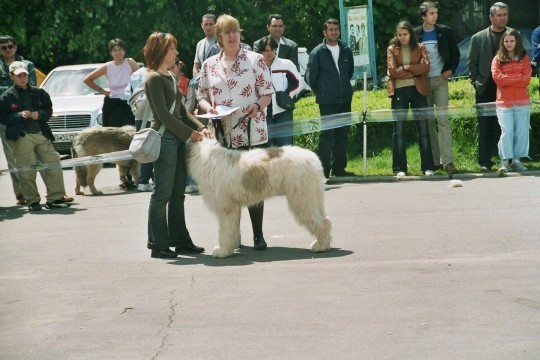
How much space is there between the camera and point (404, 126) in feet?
52.3

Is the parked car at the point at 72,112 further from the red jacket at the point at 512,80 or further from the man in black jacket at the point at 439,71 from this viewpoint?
the red jacket at the point at 512,80

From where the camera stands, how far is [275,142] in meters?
15.0

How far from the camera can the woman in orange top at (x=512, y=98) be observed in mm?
15312

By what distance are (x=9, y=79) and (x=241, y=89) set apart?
574cm

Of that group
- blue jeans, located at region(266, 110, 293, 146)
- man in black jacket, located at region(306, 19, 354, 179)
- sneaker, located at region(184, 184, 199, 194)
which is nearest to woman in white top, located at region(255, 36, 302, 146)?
blue jeans, located at region(266, 110, 293, 146)

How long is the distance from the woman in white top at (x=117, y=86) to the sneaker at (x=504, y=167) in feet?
19.0

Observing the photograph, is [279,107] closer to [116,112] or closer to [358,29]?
[116,112]

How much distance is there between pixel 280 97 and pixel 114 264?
515 centimetres

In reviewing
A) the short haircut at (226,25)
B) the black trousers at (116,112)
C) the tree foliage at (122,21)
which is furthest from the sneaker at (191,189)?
the tree foliage at (122,21)

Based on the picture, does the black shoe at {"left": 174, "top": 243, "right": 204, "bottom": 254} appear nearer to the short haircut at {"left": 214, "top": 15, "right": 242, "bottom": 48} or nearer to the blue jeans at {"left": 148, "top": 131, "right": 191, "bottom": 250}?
the blue jeans at {"left": 148, "top": 131, "right": 191, "bottom": 250}

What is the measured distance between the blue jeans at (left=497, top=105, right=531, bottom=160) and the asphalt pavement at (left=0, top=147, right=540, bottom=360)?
1.88 metres

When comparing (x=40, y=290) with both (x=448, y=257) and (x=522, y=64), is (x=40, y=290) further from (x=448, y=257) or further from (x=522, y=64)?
(x=522, y=64)

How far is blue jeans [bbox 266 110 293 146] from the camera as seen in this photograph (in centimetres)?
1495

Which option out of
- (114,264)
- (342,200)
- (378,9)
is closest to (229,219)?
(114,264)
